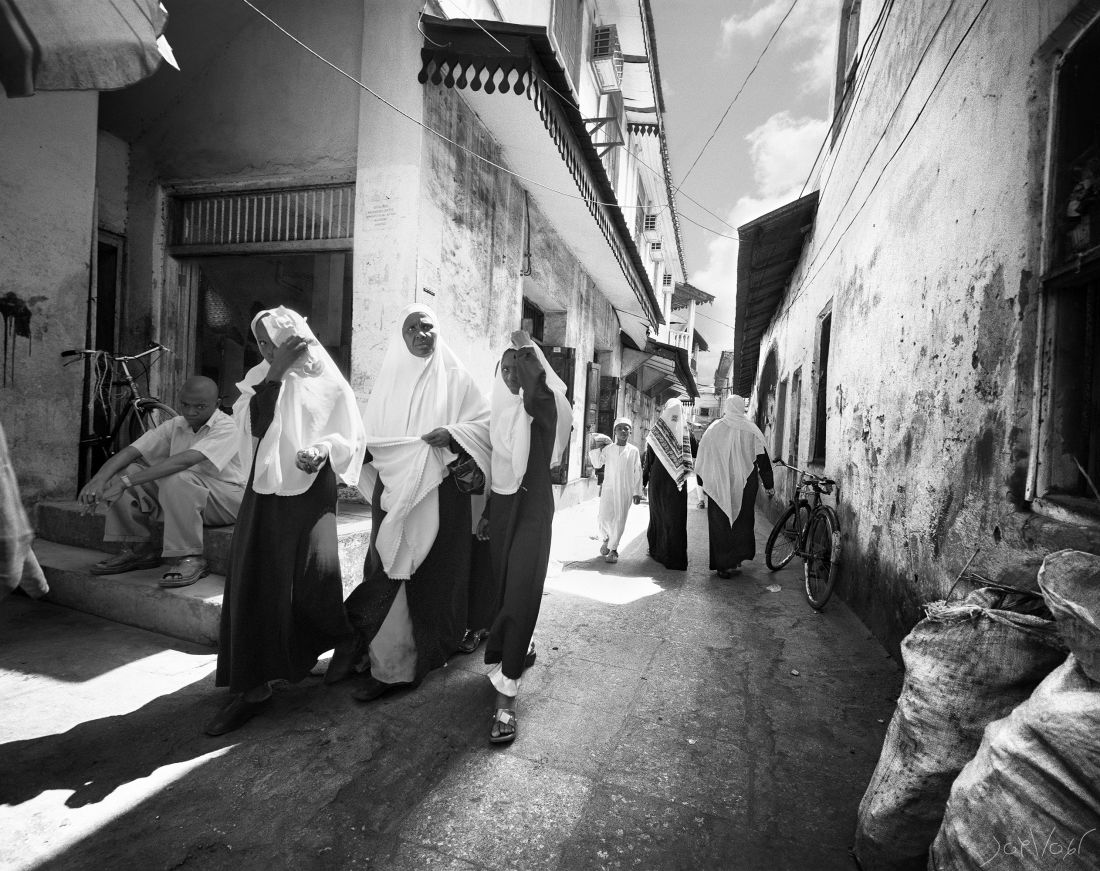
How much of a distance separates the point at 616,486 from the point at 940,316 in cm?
354

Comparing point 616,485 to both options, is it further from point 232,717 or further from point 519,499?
point 232,717

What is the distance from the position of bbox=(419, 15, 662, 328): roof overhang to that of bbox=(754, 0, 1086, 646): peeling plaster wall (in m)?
2.63

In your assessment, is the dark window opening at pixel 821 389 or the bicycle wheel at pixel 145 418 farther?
the dark window opening at pixel 821 389

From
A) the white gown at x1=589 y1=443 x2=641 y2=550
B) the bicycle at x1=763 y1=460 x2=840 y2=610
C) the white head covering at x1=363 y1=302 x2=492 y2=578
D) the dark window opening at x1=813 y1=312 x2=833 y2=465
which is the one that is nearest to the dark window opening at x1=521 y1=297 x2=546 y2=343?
the white gown at x1=589 y1=443 x2=641 y2=550

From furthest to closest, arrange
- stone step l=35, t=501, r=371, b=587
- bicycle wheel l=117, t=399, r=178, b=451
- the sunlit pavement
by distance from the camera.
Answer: bicycle wheel l=117, t=399, r=178, b=451, stone step l=35, t=501, r=371, b=587, the sunlit pavement

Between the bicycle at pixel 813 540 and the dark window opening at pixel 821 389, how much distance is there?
73 centimetres

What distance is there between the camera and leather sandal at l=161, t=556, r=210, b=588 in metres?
3.30

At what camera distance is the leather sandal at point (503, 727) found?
7.73 feet

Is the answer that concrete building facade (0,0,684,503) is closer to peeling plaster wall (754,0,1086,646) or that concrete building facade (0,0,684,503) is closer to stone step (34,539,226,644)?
stone step (34,539,226,644)

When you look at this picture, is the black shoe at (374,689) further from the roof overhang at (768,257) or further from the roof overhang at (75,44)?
the roof overhang at (768,257)

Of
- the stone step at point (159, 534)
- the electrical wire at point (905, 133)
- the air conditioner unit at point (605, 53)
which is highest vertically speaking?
the air conditioner unit at point (605, 53)

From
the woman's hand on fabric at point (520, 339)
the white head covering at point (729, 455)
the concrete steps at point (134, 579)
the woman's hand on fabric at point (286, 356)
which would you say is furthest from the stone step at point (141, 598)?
the white head covering at point (729, 455)

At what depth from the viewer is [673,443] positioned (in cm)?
595

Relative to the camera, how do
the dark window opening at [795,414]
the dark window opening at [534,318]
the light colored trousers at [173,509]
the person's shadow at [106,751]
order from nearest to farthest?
1. the person's shadow at [106,751]
2. the light colored trousers at [173,509]
3. the dark window opening at [795,414]
4. the dark window opening at [534,318]
